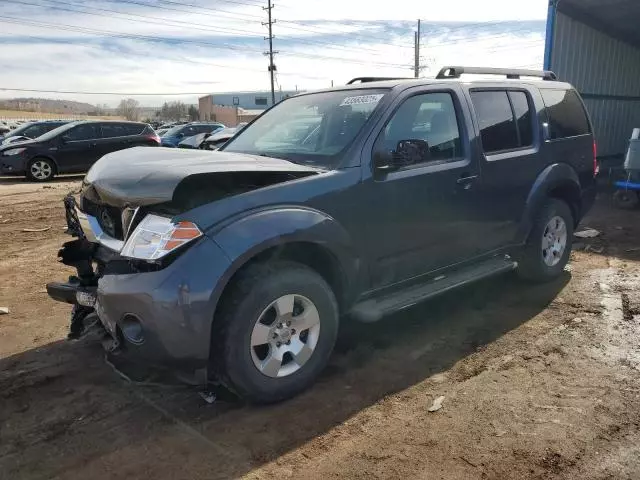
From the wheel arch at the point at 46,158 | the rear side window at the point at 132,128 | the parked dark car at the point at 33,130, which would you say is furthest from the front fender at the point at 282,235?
the parked dark car at the point at 33,130

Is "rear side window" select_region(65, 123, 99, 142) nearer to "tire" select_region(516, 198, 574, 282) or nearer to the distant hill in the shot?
"tire" select_region(516, 198, 574, 282)

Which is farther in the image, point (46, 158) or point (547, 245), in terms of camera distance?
point (46, 158)

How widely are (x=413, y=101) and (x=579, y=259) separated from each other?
3.77 meters

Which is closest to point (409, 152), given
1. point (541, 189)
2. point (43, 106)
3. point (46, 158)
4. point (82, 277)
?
point (541, 189)

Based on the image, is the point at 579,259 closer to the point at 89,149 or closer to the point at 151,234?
the point at 151,234

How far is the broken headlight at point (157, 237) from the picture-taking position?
2.95m

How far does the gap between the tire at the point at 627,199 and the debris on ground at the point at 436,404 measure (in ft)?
27.1

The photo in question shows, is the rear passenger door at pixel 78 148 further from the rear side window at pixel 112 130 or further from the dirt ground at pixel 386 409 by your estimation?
the dirt ground at pixel 386 409

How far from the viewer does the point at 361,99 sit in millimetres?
4086

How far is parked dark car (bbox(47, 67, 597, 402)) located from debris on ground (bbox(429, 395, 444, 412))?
2.10ft

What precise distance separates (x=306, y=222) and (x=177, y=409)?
1.38 metres

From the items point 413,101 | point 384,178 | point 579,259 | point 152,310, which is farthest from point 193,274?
point 579,259

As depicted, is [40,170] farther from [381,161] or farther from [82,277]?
[381,161]

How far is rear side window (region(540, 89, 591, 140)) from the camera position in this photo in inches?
210
